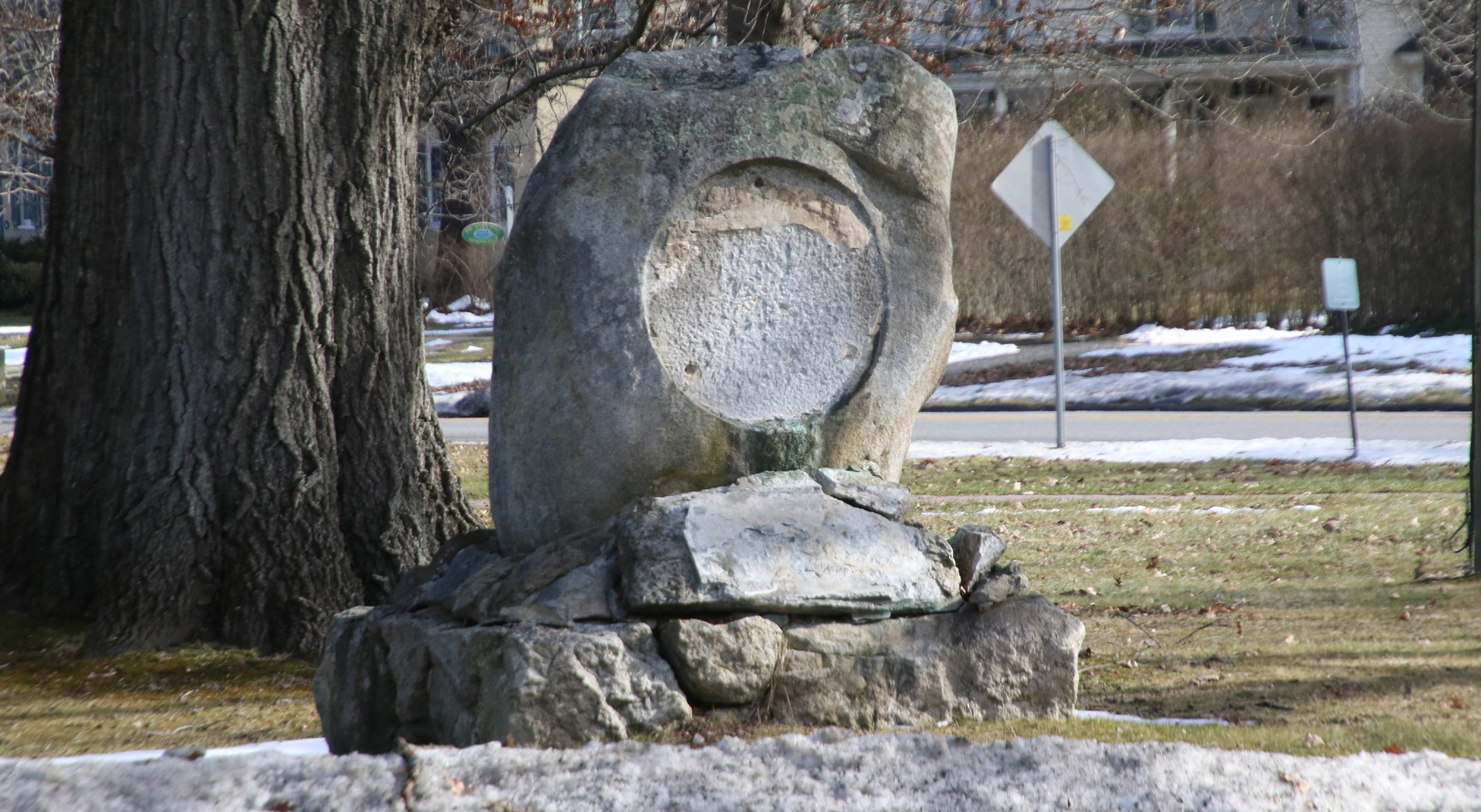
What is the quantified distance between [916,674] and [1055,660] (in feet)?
1.37

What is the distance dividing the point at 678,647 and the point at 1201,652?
2.16 m

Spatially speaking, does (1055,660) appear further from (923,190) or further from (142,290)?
(142,290)

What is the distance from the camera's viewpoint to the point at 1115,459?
10859mm

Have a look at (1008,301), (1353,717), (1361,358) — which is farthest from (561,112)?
(1353,717)

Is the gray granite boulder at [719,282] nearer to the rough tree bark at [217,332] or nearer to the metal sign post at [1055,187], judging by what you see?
the rough tree bark at [217,332]

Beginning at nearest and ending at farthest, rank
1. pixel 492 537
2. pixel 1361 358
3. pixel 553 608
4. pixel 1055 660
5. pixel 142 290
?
pixel 553 608 → pixel 1055 660 → pixel 492 537 → pixel 142 290 → pixel 1361 358

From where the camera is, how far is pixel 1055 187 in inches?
439

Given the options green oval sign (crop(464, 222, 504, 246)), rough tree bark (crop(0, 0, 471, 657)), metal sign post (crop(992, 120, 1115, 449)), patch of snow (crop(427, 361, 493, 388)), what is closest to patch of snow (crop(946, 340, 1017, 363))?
patch of snow (crop(427, 361, 493, 388))

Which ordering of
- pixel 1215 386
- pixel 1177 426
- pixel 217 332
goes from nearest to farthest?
pixel 217 332, pixel 1177 426, pixel 1215 386

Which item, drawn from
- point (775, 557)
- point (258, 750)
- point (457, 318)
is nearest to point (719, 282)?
point (775, 557)

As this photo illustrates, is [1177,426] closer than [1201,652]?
No

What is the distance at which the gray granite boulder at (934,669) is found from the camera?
357 cm

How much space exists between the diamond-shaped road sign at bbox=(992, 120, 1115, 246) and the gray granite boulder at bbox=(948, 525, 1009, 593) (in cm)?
759

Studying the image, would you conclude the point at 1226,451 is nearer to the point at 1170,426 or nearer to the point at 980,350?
the point at 1170,426
